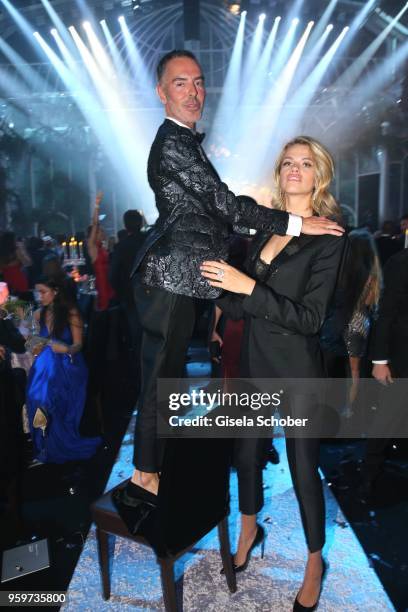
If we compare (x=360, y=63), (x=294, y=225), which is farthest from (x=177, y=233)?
(x=360, y=63)

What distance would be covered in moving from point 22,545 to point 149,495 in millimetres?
1244

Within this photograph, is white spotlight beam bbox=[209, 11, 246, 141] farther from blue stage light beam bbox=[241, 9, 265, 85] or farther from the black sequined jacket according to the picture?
the black sequined jacket

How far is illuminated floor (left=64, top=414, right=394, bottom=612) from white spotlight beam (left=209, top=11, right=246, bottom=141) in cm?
1818

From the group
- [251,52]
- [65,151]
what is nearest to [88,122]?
[65,151]

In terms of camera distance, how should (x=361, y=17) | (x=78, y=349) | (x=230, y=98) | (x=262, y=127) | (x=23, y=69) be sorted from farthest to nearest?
(x=262, y=127) → (x=230, y=98) → (x=23, y=69) → (x=361, y=17) → (x=78, y=349)

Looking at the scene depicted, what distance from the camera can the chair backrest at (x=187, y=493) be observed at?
6.15 ft

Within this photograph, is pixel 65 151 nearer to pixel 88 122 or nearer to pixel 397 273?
pixel 88 122

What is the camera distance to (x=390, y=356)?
329cm

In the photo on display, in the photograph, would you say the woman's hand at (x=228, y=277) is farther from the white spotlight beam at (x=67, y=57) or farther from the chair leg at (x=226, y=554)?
the white spotlight beam at (x=67, y=57)

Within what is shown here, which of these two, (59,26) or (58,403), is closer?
(58,403)

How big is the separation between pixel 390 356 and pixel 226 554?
5.73ft

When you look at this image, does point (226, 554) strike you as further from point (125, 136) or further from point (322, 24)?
point (125, 136)

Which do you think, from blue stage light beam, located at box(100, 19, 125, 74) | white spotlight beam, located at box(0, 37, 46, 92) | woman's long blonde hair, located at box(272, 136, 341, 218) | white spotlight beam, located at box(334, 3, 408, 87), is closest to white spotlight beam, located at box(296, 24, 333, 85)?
white spotlight beam, located at box(334, 3, 408, 87)

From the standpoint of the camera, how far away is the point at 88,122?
19.8 m
